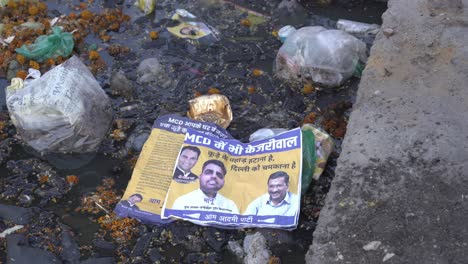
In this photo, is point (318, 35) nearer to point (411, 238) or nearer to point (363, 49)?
point (363, 49)

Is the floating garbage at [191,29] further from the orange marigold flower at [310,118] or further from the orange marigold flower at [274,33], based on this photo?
the orange marigold flower at [310,118]

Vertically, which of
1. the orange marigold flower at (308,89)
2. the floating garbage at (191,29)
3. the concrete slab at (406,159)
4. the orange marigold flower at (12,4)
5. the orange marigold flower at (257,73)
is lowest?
the orange marigold flower at (257,73)

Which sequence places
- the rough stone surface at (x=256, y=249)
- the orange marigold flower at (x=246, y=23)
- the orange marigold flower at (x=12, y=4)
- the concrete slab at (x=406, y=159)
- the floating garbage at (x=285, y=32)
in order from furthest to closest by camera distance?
1. the orange marigold flower at (x=12, y=4)
2. the orange marigold flower at (x=246, y=23)
3. the floating garbage at (x=285, y=32)
4. the rough stone surface at (x=256, y=249)
5. the concrete slab at (x=406, y=159)

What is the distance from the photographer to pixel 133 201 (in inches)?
142

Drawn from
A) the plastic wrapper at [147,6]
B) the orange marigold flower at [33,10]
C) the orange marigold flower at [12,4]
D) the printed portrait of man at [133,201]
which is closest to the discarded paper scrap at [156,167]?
the printed portrait of man at [133,201]

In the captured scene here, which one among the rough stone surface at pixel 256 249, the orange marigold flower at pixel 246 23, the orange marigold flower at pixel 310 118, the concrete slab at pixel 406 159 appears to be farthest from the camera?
the orange marigold flower at pixel 246 23

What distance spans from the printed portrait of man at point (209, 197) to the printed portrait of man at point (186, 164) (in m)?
0.08

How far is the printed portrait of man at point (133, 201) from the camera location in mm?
→ 3584

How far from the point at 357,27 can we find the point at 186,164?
2.27 m

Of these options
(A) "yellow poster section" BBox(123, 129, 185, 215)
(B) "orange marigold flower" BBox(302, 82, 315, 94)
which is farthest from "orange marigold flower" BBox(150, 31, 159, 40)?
(B) "orange marigold flower" BBox(302, 82, 315, 94)

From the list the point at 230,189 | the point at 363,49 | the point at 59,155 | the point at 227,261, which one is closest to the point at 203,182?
the point at 230,189

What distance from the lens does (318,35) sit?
4.44m

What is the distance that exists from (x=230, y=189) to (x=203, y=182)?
19 centimetres

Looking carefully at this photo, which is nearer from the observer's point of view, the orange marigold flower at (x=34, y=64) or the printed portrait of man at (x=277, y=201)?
the printed portrait of man at (x=277, y=201)
